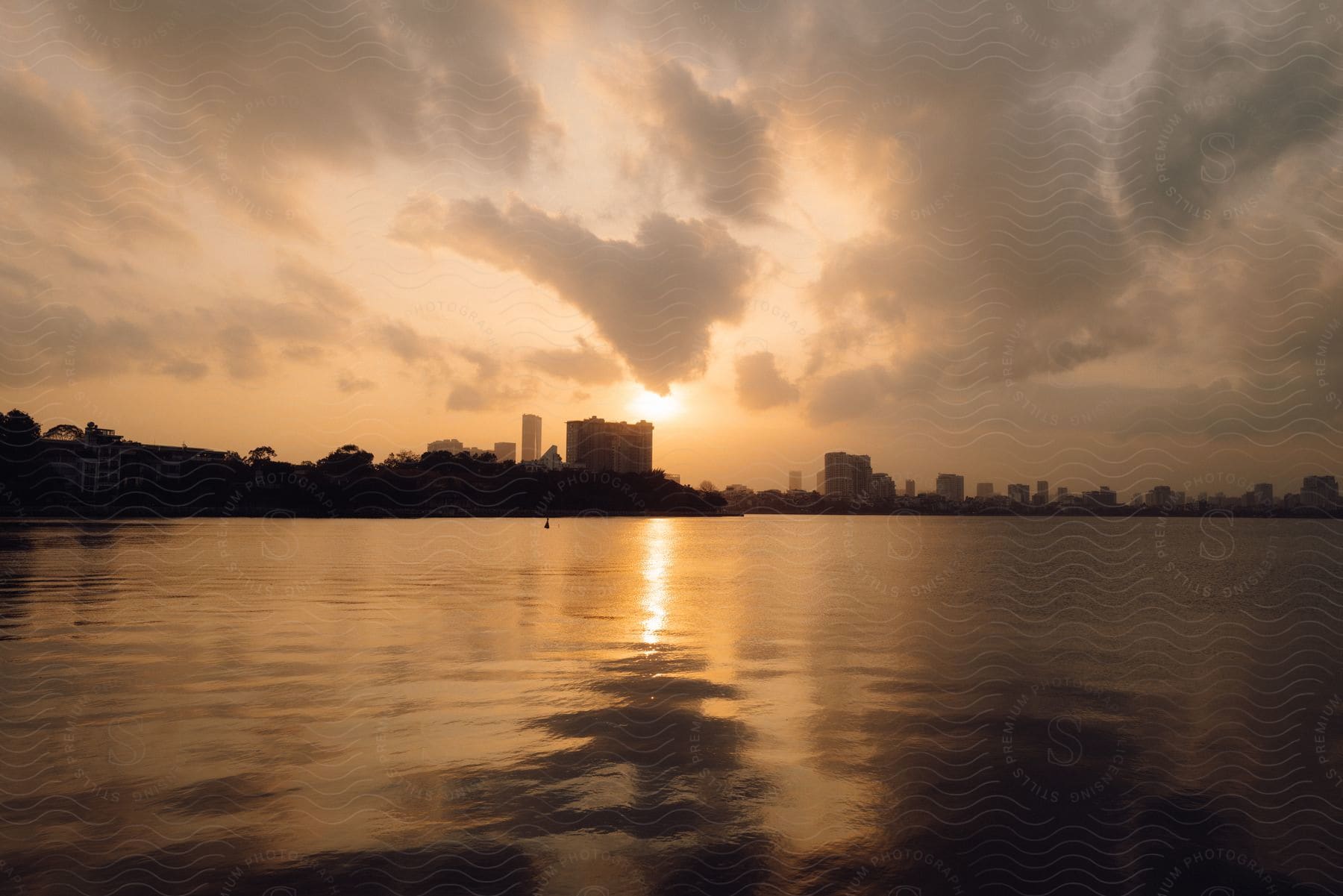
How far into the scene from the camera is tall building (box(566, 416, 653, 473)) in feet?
426

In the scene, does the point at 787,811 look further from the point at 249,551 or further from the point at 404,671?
the point at 249,551

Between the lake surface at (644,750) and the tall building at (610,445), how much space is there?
98700mm

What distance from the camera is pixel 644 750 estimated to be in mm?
12227

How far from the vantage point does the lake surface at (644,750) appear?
28.0 feet

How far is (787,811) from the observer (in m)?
9.95

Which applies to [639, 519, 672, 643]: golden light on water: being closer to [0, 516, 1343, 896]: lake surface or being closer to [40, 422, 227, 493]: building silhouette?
[0, 516, 1343, 896]: lake surface

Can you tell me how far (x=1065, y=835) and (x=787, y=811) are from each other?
372 centimetres

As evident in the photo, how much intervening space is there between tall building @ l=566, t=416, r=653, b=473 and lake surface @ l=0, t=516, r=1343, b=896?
3886 inches

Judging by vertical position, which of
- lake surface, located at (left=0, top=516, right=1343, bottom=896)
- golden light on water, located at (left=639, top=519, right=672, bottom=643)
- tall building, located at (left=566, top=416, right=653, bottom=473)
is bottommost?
golden light on water, located at (left=639, top=519, right=672, bottom=643)

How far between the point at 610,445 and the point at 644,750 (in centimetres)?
11809

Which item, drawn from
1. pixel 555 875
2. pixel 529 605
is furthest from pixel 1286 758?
pixel 529 605

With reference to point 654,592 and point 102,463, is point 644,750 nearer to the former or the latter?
point 654,592

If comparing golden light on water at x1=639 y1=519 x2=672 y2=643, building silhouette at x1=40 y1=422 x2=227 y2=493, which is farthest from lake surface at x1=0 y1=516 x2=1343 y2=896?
building silhouette at x1=40 y1=422 x2=227 y2=493

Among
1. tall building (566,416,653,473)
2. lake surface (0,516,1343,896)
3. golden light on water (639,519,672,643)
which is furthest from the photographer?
tall building (566,416,653,473)
